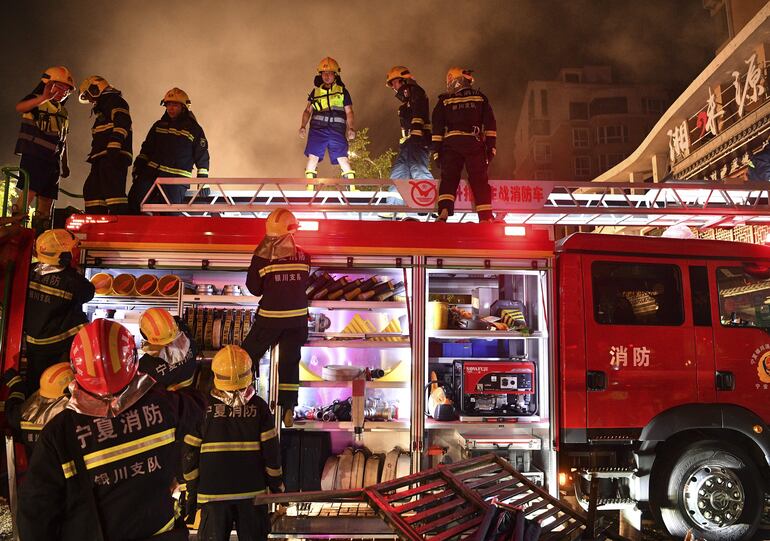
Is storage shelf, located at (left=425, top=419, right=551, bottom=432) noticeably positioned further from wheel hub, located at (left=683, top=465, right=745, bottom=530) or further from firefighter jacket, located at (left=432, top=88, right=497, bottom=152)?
firefighter jacket, located at (left=432, top=88, right=497, bottom=152)

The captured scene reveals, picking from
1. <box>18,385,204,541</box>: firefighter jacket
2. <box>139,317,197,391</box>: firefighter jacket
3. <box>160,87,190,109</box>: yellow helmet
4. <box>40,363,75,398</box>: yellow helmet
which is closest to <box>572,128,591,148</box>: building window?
<box>160,87,190,109</box>: yellow helmet

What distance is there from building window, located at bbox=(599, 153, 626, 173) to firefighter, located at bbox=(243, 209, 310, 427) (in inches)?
2050

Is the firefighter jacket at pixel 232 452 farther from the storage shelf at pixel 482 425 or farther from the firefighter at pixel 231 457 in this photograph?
the storage shelf at pixel 482 425

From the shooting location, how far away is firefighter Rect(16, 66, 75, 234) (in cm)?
653

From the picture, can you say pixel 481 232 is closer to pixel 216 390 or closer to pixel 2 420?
pixel 216 390

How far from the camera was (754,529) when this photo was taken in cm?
488

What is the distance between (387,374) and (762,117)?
51.5 feet

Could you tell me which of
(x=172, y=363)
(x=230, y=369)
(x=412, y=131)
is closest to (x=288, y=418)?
(x=172, y=363)

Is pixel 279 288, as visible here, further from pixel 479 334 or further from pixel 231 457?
pixel 479 334

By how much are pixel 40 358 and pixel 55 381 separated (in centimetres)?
66

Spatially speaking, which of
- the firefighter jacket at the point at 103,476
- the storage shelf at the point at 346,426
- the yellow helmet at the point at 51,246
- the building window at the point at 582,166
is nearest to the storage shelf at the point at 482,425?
the storage shelf at the point at 346,426

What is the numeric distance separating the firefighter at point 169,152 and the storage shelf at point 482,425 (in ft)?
13.6

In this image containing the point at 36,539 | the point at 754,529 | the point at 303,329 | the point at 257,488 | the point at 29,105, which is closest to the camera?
the point at 36,539

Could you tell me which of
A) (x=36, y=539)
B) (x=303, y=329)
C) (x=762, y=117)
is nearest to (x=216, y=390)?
(x=303, y=329)
